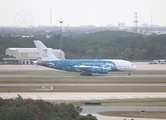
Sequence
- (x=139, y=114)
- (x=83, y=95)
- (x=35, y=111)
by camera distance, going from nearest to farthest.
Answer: (x=35, y=111), (x=139, y=114), (x=83, y=95)

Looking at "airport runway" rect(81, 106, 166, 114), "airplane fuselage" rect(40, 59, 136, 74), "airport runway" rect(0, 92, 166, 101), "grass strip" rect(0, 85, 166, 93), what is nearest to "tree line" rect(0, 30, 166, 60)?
"airplane fuselage" rect(40, 59, 136, 74)

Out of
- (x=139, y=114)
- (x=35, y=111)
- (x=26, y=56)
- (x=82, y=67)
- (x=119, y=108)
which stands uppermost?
(x=26, y=56)

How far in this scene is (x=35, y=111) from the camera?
4775 centimetres

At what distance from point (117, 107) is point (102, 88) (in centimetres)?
2029

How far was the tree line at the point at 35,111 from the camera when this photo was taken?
145ft

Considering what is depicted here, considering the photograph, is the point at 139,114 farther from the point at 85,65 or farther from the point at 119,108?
the point at 85,65

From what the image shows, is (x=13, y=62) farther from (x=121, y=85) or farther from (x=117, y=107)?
(x=117, y=107)

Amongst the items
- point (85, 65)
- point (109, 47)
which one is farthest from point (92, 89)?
point (109, 47)

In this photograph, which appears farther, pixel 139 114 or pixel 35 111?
pixel 139 114

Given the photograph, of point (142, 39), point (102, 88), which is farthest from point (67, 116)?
point (142, 39)

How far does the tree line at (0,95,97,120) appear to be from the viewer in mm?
44156

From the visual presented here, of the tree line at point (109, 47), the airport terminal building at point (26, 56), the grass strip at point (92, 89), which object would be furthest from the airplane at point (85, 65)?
the tree line at point (109, 47)

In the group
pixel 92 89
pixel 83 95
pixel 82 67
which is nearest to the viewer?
pixel 83 95

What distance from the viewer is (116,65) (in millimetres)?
106312
